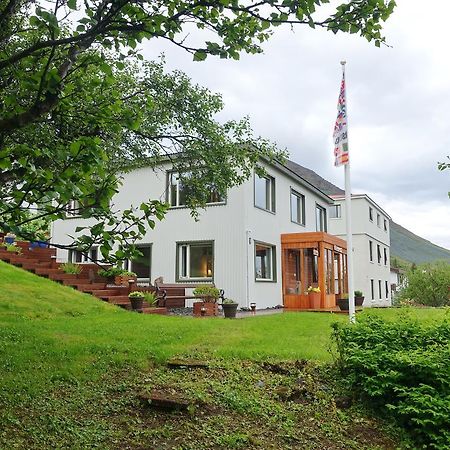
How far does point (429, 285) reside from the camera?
25.0m

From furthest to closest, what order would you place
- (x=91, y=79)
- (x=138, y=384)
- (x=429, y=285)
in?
(x=429, y=285) < (x=138, y=384) < (x=91, y=79)

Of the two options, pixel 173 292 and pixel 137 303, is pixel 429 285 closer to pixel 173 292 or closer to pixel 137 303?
pixel 173 292

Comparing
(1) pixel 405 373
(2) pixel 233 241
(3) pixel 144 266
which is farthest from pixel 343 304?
(1) pixel 405 373

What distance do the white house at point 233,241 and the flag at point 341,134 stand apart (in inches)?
212

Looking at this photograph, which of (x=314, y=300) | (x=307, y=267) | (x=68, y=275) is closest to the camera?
(x=68, y=275)

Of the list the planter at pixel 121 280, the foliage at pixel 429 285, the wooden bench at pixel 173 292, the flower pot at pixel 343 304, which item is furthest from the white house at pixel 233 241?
the foliage at pixel 429 285

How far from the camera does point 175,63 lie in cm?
987

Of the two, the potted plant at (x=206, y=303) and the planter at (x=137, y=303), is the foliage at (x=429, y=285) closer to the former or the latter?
the potted plant at (x=206, y=303)

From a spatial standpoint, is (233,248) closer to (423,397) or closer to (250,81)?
(250,81)

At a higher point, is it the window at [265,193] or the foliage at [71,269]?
the window at [265,193]

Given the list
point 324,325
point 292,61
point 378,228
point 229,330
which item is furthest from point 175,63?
point 378,228

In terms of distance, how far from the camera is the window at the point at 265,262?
57.5 ft

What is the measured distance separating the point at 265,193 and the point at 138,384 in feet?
45.8

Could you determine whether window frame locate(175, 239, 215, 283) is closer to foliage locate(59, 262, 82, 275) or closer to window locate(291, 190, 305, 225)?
foliage locate(59, 262, 82, 275)
